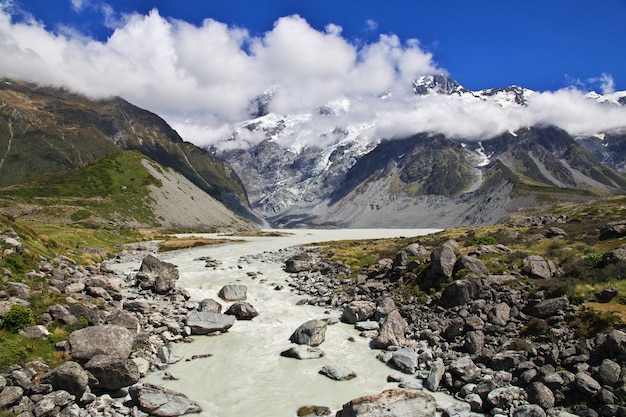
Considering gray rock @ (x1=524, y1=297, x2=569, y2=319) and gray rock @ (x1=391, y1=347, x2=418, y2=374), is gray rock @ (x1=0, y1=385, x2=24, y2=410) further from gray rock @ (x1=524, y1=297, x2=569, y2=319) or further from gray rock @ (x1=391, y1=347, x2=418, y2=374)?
gray rock @ (x1=524, y1=297, x2=569, y2=319)

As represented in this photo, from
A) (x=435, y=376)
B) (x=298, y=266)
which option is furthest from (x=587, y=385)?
(x=298, y=266)

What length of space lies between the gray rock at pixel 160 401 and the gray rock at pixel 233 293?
22027 mm

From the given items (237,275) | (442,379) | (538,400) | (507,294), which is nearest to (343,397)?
(442,379)

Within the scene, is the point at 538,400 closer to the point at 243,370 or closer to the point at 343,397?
the point at 343,397

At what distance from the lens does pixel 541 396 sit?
21891 mm

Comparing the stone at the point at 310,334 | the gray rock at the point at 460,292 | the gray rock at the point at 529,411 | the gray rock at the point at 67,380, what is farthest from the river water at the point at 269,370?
the gray rock at the point at 460,292

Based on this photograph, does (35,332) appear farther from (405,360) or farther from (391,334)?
(391,334)

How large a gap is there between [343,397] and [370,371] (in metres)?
4.22

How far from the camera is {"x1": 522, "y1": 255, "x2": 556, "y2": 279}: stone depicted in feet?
120

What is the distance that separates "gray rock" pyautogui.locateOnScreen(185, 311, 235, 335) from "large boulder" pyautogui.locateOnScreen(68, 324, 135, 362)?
23.6ft

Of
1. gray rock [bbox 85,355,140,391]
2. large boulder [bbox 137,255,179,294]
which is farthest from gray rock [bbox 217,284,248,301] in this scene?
gray rock [bbox 85,355,140,391]

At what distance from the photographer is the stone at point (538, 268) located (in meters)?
36.6

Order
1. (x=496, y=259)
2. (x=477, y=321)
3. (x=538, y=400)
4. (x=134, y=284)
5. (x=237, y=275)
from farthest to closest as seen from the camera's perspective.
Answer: (x=237, y=275) < (x=134, y=284) < (x=496, y=259) < (x=477, y=321) < (x=538, y=400)

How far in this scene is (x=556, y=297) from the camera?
32.0 m
